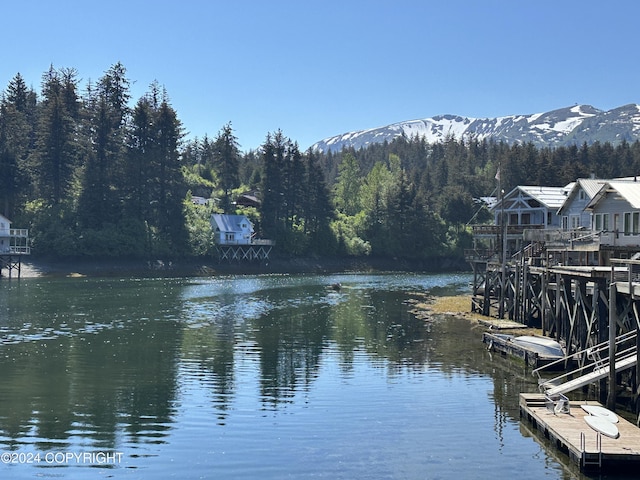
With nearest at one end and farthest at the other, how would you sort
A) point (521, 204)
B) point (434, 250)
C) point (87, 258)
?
point (521, 204), point (87, 258), point (434, 250)

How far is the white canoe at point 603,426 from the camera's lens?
63.8 feet

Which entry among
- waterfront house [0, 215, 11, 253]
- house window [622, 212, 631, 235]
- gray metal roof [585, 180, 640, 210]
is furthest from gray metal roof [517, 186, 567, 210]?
waterfront house [0, 215, 11, 253]

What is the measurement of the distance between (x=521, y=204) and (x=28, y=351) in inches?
1943

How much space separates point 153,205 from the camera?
4825 inches

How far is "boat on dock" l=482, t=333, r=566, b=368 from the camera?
30844 millimetres

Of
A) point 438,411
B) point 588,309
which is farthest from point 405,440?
point 588,309

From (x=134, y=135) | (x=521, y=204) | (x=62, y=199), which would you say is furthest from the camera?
(x=134, y=135)

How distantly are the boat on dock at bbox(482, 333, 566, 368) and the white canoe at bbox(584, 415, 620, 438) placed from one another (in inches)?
370

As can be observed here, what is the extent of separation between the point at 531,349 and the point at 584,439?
13264mm

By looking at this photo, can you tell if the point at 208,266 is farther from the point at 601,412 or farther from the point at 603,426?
the point at 603,426

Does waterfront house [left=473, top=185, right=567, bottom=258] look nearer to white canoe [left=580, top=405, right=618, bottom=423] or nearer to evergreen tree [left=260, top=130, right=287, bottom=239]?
white canoe [left=580, top=405, right=618, bottom=423]

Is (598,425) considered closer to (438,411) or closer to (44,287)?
(438,411)

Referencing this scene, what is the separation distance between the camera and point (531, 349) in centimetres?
3212

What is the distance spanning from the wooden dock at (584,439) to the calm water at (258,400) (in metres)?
0.49
